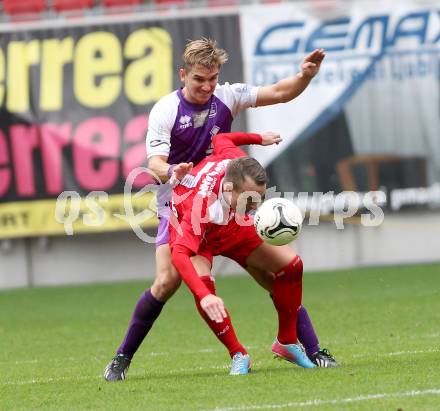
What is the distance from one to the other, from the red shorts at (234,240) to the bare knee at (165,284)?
217 millimetres

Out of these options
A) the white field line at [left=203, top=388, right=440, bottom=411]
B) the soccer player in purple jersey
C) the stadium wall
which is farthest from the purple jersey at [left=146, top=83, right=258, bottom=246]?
the stadium wall

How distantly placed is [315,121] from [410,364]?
10708 mm

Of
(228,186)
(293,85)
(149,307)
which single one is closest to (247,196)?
(228,186)

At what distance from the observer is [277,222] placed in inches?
278

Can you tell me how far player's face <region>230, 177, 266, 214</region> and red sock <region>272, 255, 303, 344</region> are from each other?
45 centimetres

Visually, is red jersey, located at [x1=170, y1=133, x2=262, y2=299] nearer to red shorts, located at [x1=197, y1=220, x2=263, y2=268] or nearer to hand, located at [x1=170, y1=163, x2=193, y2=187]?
red shorts, located at [x1=197, y1=220, x2=263, y2=268]

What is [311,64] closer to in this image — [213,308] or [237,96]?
[237,96]

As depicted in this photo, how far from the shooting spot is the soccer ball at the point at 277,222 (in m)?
7.08

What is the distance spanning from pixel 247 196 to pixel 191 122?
0.90 metres

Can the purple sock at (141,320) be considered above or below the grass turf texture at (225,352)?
above

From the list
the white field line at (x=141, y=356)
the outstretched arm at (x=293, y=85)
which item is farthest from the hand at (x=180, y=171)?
the white field line at (x=141, y=356)

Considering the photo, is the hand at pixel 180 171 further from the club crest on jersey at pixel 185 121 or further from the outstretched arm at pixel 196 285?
the club crest on jersey at pixel 185 121

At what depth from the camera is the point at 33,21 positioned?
18.2 m

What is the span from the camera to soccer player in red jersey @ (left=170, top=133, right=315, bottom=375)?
7246 millimetres
